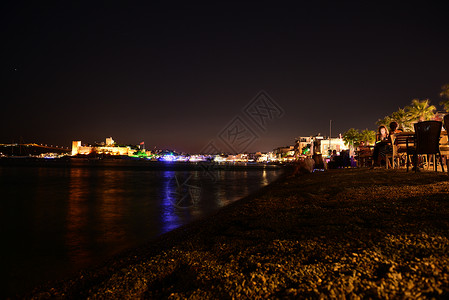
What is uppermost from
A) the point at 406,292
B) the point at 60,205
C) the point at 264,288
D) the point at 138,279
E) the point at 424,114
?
the point at 424,114

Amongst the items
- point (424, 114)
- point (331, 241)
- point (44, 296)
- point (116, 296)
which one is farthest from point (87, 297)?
point (424, 114)

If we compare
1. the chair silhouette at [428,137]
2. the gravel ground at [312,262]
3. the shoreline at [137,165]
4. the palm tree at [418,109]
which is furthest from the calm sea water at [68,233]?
the shoreline at [137,165]

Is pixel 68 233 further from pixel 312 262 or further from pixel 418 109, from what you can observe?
pixel 418 109

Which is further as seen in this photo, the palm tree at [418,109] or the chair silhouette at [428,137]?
the palm tree at [418,109]

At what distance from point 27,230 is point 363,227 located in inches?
327

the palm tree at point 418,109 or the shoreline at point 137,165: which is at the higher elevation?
the palm tree at point 418,109

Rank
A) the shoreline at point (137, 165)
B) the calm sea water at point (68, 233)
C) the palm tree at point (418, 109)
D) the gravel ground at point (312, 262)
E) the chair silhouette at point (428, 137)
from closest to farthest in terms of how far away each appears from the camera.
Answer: the gravel ground at point (312, 262) < the calm sea water at point (68, 233) < the chair silhouette at point (428, 137) < the palm tree at point (418, 109) < the shoreline at point (137, 165)

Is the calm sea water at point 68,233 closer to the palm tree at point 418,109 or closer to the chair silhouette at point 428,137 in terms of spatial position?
the chair silhouette at point 428,137

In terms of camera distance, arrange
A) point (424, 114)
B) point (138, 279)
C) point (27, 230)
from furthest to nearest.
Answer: point (424, 114) → point (27, 230) → point (138, 279)

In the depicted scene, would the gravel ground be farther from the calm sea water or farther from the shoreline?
the shoreline

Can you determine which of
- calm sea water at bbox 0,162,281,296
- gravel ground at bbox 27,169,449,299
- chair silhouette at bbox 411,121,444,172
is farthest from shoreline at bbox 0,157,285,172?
gravel ground at bbox 27,169,449,299

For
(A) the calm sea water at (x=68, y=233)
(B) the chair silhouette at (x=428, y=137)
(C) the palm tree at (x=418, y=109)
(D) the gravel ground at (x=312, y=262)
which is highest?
(C) the palm tree at (x=418, y=109)

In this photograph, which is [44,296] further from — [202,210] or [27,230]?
[202,210]

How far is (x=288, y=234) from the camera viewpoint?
10.9ft
